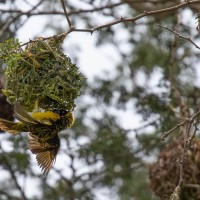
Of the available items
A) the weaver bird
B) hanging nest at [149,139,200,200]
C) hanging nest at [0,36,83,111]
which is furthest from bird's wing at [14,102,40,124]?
hanging nest at [149,139,200,200]

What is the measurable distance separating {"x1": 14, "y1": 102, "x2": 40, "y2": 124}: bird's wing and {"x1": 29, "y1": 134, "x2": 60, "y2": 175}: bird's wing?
196 millimetres

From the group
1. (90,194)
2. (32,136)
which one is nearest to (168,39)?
(90,194)

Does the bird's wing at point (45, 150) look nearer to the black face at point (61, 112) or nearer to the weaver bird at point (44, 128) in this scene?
the weaver bird at point (44, 128)

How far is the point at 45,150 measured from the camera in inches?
109

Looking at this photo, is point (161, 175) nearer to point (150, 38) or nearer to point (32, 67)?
point (32, 67)

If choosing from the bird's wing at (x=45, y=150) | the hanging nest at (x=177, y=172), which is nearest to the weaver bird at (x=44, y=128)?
the bird's wing at (x=45, y=150)

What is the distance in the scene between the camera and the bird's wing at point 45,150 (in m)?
2.73

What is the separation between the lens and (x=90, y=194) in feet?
15.2

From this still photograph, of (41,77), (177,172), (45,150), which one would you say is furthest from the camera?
(177,172)

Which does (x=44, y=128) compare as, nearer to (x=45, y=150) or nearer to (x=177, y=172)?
(x=45, y=150)

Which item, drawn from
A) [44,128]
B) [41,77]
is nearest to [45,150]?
[44,128]

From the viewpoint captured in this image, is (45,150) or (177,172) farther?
(177,172)

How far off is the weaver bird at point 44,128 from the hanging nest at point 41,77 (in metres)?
0.05

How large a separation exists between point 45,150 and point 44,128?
19 centimetres
